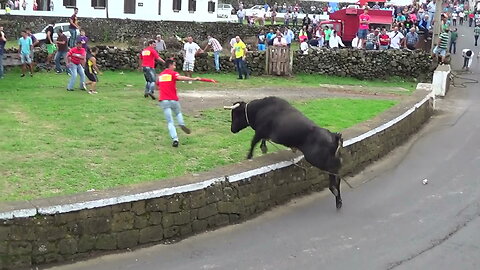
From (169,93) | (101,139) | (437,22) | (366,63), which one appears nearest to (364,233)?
(169,93)

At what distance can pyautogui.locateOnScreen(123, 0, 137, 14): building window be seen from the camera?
41.1m

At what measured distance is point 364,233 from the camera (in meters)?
9.18

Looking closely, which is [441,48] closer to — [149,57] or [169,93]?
[149,57]

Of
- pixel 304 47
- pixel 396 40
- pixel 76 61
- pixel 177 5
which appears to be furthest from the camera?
pixel 177 5

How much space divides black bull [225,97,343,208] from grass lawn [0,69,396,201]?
854 mm

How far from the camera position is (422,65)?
86.2 feet

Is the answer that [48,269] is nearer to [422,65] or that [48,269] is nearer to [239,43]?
[239,43]

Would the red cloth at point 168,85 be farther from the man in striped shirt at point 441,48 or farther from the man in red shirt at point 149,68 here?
the man in striped shirt at point 441,48

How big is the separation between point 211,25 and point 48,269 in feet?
116

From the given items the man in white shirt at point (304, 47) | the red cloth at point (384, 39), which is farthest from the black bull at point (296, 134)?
the red cloth at point (384, 39)

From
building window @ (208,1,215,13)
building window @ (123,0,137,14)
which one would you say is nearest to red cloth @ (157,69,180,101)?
building window @ (123,0,137,14)

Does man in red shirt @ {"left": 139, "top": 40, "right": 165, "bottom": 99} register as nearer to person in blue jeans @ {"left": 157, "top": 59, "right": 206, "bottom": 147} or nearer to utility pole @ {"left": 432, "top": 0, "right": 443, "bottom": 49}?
person in blue jeans @ {"left": 157, "top": 59, "right": 206, "bottom": 147}

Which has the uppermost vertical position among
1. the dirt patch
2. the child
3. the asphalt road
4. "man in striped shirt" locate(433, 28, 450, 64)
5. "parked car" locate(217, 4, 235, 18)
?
"parked car" locate(217, 4, 235, 18)

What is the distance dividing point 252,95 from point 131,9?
23.5 m
